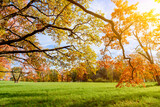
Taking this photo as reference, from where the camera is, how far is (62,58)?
28.9 feet

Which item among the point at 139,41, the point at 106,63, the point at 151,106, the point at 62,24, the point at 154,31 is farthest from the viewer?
the point at 139,41

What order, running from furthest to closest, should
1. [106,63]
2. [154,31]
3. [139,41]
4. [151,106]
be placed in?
[139,41] → [154,31] → [106,63] → [151,106]

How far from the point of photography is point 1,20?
6293mm

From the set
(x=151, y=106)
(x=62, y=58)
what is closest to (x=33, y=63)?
(x=62, y=58)

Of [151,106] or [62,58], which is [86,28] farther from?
[151,106]

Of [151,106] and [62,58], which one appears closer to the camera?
[151,106]

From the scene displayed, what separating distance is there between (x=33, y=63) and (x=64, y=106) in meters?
6.31

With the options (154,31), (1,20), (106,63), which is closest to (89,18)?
(106,63)

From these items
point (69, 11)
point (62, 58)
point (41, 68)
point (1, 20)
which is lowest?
point (41, 68)

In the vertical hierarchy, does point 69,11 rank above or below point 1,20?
above

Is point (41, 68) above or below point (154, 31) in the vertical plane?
below

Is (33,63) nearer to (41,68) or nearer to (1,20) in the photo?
(41,68)

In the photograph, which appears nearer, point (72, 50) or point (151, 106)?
point (151, 106)

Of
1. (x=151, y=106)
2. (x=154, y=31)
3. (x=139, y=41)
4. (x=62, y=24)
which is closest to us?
(x=151, y=106)
